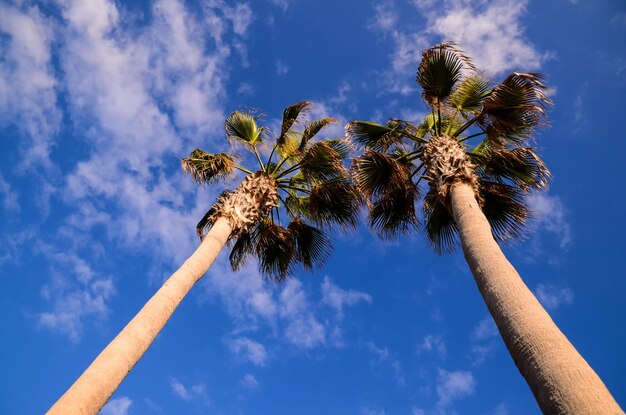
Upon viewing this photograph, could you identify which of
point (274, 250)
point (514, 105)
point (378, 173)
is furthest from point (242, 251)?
point (514, 105)

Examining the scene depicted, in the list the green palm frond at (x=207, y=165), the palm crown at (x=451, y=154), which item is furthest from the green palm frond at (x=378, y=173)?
the green palm frond at (x=207, y=165)

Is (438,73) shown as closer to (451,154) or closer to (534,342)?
(451,154)

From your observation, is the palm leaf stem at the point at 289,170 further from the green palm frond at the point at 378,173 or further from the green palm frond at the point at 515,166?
the green palm frond at the point at 515,166

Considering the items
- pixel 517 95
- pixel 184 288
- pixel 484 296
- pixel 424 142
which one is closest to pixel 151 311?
pixel 184 288

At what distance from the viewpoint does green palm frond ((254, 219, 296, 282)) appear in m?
10.4

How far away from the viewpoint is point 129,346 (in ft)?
16.5

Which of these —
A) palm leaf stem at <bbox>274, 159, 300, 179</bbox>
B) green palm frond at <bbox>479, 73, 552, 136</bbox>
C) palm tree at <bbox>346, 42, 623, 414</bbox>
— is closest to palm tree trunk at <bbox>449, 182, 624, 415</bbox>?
palm tree at <bbox>346, 42, 623, 414</bbox>

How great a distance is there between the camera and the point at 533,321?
3764 millimetres

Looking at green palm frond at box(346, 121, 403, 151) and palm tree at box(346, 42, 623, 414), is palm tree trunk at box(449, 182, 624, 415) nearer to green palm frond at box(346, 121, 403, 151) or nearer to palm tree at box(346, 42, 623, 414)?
palm tree at box(346, 42, 623, 414)

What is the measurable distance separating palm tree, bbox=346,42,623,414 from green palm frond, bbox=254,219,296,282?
2.20m

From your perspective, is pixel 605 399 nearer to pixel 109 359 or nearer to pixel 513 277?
pixel 513 277

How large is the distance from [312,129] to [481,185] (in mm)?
3979

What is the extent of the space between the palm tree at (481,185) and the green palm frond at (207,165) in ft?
10.1

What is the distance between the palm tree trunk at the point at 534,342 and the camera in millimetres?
3008
